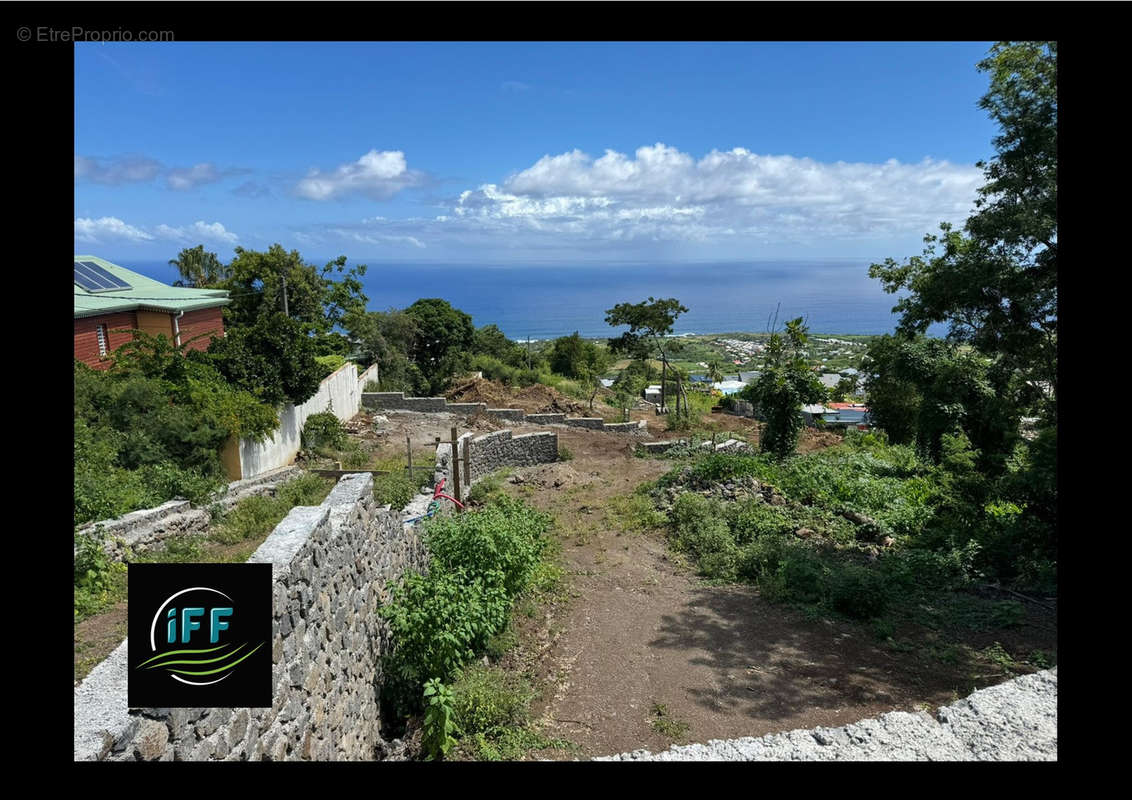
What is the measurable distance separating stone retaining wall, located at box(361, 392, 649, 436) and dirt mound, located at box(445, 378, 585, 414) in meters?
0.77

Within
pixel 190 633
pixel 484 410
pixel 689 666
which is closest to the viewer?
pixel 190 633

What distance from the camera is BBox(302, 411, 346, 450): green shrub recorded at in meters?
16.3

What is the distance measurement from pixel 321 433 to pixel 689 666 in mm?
12972

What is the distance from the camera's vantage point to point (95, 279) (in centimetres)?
1692

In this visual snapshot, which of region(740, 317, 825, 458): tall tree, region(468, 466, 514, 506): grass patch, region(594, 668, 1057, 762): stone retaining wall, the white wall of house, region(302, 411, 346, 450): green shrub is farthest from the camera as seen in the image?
region(302, 411, 346, 450): green shrub

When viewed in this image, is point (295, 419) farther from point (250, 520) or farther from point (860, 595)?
point (860, 595)

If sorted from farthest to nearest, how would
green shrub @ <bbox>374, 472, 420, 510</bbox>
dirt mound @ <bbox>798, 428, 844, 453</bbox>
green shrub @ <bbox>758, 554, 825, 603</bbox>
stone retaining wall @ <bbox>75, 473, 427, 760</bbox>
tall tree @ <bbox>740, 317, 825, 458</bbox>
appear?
1. dirt mound @ <bbox>798, 428, 844, 453</bbox>
2. tall tree @ <bbox>740, 317, 825, 458</bbox>
3. green shrub @ <bbox>374, 472, 420, 510</bbox>
4. green shrub @ <bbox>758, 554, 825, 603</bbox>
5. stone retaining wall @ <bbox>75, 473, 427, 760</bbox>

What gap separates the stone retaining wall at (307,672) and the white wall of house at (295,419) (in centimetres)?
811

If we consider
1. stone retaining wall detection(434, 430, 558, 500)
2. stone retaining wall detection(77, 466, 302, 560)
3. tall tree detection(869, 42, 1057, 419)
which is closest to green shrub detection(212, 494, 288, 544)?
stone retaining wall detection(77, 466, 302, 560)

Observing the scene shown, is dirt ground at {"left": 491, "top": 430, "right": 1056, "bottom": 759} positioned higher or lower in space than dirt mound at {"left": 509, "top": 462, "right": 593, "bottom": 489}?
lower

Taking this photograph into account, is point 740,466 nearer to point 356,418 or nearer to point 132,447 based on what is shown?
point 132,447

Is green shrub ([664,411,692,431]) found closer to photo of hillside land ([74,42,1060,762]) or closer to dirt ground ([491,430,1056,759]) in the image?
photo of hillside land ([74,42,1060,762])

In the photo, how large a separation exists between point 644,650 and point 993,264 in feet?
18.8

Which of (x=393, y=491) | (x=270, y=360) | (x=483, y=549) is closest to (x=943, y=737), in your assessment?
(x=483, y=549)
